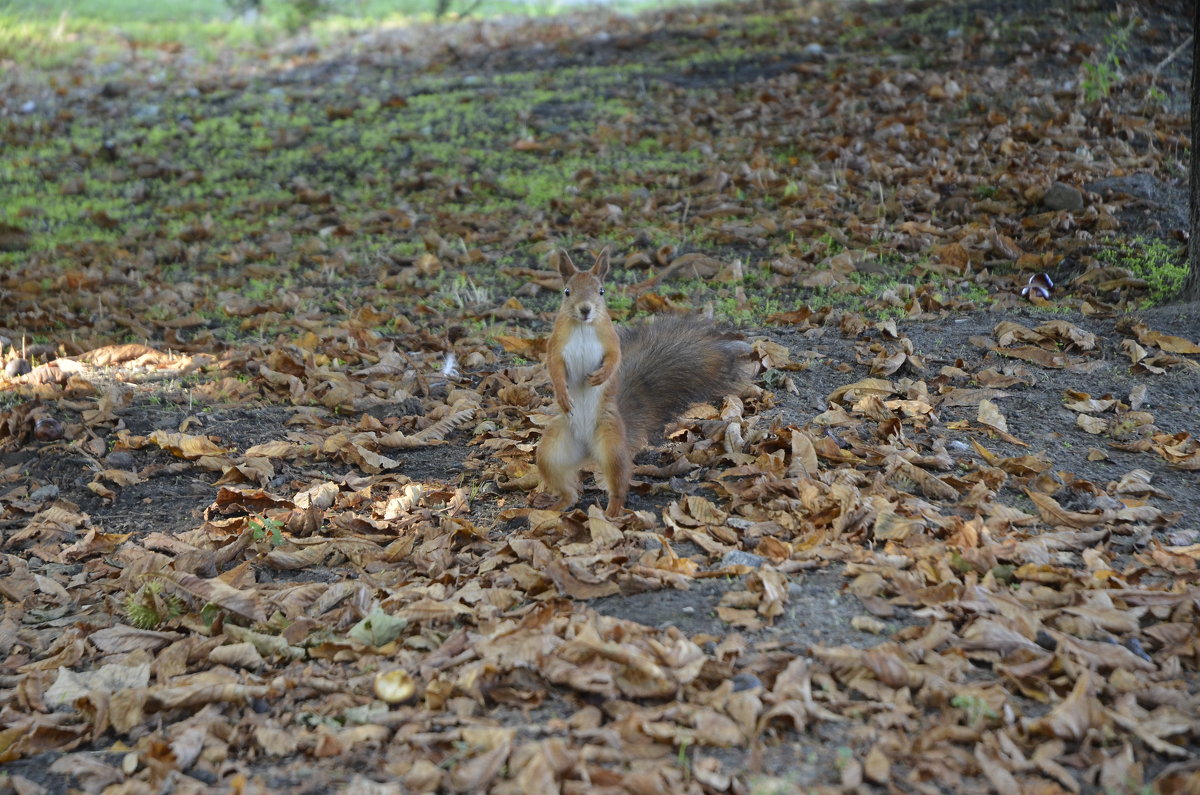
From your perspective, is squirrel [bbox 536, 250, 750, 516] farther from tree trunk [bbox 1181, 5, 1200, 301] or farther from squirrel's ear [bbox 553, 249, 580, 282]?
tree trunk [bbox 1181, 5, 1200, 301]

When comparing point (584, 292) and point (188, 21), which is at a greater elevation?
point (188, 21)

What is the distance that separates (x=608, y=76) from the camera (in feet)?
33.9

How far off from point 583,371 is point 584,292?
0.99ft

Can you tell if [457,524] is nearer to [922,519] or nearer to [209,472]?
[209,472]

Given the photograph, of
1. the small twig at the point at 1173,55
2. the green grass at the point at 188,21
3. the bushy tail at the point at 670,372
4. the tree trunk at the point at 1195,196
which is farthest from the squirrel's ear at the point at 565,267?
the green grass at the point at 188,21

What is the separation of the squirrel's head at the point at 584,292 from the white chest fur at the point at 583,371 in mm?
85

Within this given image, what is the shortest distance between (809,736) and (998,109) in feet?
22.5

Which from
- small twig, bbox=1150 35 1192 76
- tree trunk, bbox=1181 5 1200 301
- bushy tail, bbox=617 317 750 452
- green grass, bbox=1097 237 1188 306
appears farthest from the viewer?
small twig, bbox=1150 35 1192 76

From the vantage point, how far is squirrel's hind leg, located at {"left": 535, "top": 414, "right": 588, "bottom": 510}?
12.8ft

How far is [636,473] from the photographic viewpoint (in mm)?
4184

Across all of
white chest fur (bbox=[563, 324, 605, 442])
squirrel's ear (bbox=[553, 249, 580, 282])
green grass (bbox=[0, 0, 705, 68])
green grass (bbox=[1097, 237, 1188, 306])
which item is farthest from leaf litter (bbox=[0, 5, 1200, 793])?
green grass (bbox=[0, 0, 705, 68])

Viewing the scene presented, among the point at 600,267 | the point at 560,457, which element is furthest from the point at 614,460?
the point at 600,267

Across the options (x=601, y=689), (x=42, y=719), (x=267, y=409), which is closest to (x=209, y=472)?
(x=267, y=409)

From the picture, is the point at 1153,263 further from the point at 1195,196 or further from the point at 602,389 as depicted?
the point at 602,389
